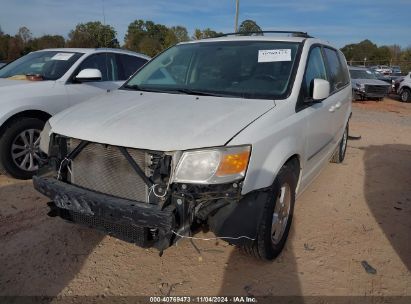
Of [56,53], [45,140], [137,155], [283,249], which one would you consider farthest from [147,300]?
[56,53]

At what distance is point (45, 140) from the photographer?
3213 millimetres

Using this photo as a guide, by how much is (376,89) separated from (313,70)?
15.9 metres

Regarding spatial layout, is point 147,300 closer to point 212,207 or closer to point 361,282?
point 212,207

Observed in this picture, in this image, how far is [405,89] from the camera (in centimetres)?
1883

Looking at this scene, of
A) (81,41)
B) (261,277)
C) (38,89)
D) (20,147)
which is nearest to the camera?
(261,277)

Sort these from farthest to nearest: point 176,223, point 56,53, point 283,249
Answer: point 56,53, point 283,249, point 176,223

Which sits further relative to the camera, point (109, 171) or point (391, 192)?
point (391, 192)

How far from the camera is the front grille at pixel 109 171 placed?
2.71 metres

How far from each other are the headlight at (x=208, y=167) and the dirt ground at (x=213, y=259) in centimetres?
74

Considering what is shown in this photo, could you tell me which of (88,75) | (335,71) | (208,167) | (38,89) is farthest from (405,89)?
(208,167)

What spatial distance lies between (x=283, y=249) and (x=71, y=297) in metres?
1.81

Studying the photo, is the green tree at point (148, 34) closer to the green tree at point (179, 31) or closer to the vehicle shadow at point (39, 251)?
the green tree at point (179, 31)

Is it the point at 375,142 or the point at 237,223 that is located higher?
the point at 237,223

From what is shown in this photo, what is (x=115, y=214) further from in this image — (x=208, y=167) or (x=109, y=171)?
(x=208, y=167)
